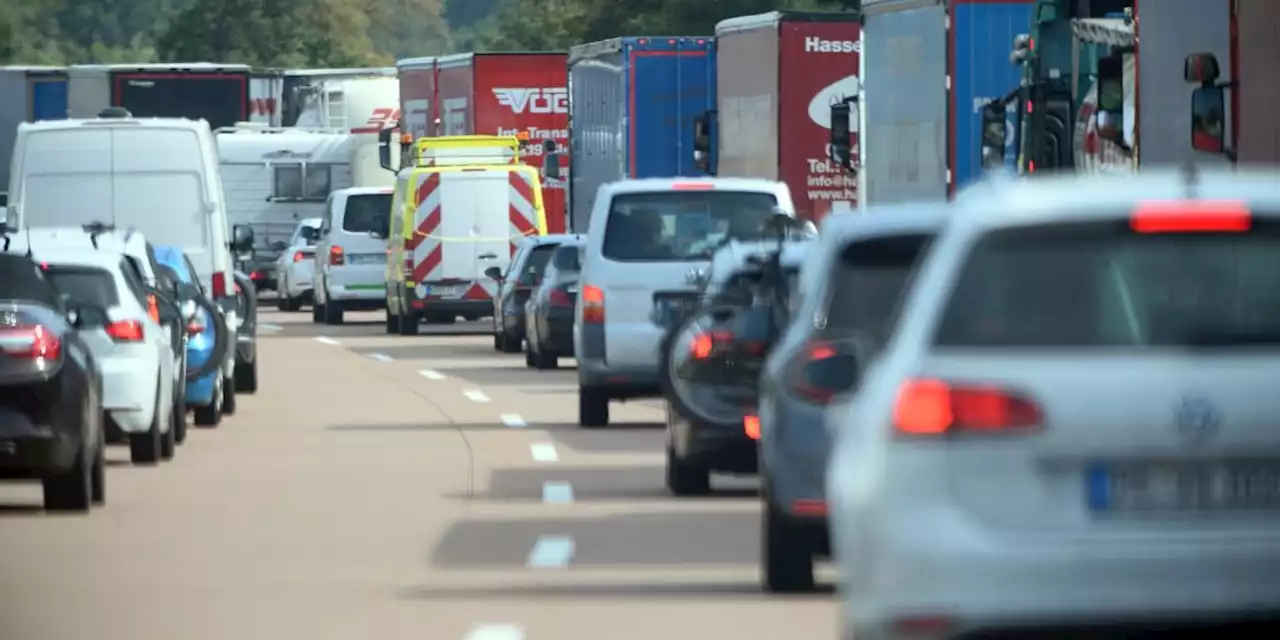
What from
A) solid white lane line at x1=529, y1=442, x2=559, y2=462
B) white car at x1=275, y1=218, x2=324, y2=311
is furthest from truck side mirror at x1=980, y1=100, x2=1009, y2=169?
white car at x1=275, y1=218, x2=324, y2=311

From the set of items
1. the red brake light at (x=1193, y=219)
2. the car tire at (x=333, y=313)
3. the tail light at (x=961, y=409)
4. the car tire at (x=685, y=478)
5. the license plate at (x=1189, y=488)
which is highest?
the red brake light at (x=1193, y=219)

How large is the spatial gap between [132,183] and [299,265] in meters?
25.3

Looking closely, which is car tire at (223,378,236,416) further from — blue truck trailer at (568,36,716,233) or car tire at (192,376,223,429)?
blue truck trailer at (568,36,716,233)

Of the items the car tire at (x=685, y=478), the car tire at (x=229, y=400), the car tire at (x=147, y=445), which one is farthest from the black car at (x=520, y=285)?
the car tire at (x=685, y=478)

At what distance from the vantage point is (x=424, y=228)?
3950 centimetres

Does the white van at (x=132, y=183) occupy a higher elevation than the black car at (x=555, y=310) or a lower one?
higher

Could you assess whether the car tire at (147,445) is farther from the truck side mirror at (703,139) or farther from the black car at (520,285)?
the truck side mirror at (703,139)

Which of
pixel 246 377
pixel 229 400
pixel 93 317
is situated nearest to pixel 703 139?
pixel 246 377

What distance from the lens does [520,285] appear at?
3409 centimetres

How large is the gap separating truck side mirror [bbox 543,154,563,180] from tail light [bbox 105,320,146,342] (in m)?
27.1

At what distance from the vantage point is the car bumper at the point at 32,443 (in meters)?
15.7

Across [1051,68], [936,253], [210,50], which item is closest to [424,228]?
[1051,68]

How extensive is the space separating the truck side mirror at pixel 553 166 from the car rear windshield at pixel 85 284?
87.4 feet

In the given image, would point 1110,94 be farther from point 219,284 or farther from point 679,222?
point 219,284
